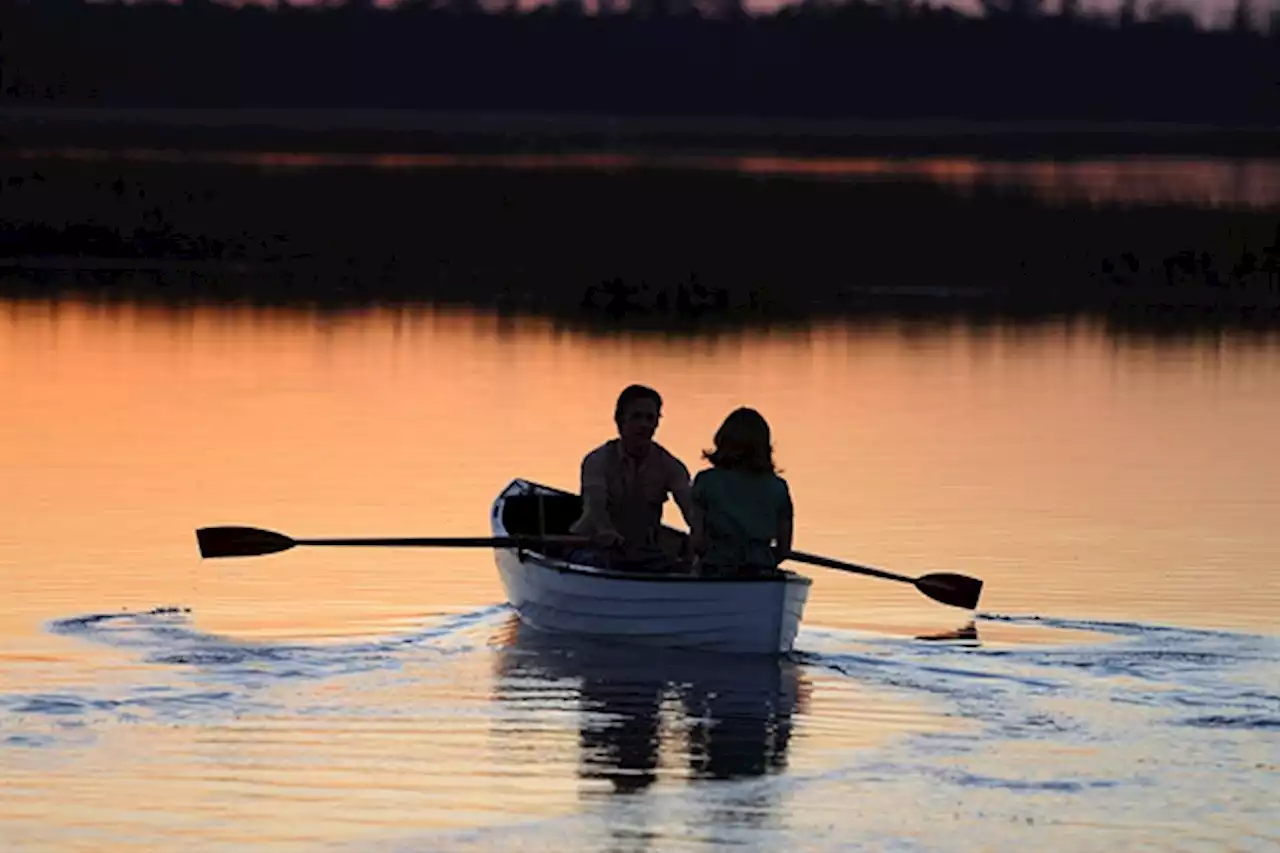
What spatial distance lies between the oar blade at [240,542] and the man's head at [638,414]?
190cm

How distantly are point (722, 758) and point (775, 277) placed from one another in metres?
27.4

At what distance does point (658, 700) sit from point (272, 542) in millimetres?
3040

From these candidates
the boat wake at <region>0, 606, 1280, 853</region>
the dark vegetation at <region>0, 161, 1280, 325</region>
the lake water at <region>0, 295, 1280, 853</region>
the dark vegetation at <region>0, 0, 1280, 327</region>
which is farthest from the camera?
the dark vegetation at <region>0, 0, 1280, 327</region>

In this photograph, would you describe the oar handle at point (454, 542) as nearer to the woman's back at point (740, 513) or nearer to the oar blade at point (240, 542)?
the oar blade at point (240, 542)

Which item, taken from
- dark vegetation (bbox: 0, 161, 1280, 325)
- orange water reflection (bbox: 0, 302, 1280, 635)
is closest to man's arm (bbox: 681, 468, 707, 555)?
orange water reflection (bbox: 0, 302, 1280, 635)

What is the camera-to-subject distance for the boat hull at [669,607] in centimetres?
1683

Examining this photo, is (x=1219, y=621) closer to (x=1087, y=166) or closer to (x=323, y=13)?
(x=1087, y=166)

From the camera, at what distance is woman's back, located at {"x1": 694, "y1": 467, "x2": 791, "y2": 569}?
56.4 feet

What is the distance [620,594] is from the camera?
17281 millimetres

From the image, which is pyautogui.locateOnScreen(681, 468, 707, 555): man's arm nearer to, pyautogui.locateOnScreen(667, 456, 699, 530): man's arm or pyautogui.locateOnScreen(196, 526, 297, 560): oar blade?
pyautogui.locateOnScreen(667, 456, 699, 530): man's arm

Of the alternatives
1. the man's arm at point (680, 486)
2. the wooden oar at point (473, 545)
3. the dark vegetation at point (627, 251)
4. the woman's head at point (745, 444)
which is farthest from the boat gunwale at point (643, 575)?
the dark vegetation at point (627, 251)

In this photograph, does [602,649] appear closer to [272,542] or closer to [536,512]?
[272,542]

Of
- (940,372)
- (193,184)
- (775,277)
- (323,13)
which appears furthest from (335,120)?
(940,372)

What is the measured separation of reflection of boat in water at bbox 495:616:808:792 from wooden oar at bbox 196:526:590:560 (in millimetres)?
388
